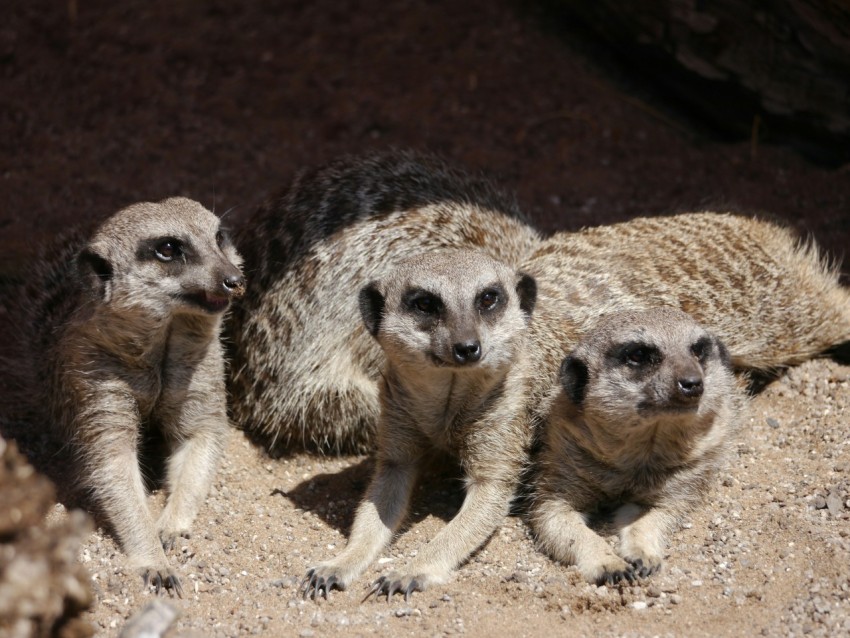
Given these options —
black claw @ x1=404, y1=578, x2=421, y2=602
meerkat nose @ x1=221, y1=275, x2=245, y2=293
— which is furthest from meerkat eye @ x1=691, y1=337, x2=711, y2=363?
meerkat nose @ x1=221, y1=275, x2=245, y2=293

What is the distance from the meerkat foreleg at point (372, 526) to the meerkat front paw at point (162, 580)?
15.9 inches

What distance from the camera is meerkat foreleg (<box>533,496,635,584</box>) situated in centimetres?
331

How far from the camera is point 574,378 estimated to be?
11.6ft

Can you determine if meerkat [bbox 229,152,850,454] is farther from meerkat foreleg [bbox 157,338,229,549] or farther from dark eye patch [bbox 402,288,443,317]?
dark eye patch [bbox 402,288,443,317]

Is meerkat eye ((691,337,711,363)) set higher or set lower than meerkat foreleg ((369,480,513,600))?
higher

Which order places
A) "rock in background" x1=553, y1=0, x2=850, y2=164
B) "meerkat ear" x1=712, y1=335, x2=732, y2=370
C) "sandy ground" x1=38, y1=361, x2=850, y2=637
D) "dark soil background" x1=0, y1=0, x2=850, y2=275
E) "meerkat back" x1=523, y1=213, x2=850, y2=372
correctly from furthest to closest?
"dark soil background" x1=0, y1=0, x2=850, y2=275
"rock in background" x1=553, y1=0, x2=850, y2=164
"meerkat back" x1=523, y1=213, x2=850, y2=372
"meerkat ear" x1=712, y1=335, x2=732, y2=370
"sandy ground" x1=38, y1=361, x2=850, y2=637

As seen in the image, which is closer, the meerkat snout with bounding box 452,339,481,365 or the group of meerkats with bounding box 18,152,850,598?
the meerkat snout with bounding box 452,339,481,365

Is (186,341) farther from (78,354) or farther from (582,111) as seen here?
(582,111)

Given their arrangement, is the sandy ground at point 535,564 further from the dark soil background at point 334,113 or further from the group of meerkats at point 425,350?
the dark soil background at point 334,113

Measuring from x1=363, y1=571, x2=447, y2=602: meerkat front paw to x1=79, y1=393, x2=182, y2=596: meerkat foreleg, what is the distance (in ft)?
2.50

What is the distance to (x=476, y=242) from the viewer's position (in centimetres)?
435

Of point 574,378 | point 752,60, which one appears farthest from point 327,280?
point 752,60

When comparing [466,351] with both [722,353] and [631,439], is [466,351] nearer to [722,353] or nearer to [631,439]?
[631,439]

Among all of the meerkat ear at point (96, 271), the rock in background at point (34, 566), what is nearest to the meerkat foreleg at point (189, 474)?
the meerkat ear at point (96, 271)
